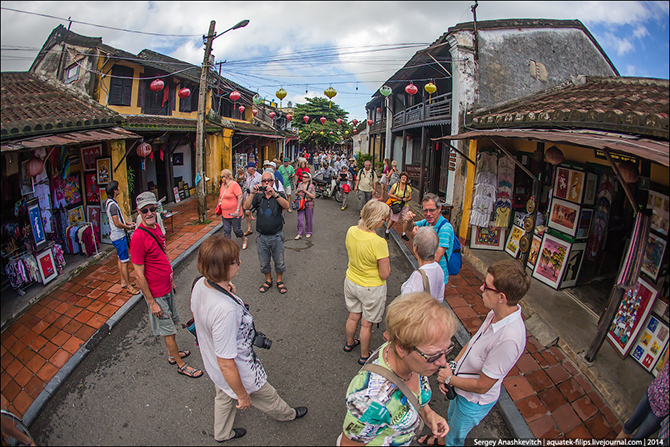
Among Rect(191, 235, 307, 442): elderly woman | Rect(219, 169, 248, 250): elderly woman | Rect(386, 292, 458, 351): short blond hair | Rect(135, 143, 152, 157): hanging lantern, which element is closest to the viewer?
Rect(386, 292, 458, 351): short blond hair

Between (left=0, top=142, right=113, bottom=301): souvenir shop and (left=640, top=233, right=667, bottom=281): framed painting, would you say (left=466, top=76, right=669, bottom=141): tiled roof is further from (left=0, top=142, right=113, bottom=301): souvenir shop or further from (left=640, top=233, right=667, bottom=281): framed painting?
(left=0, top=142, right=113, bottom=301): souvenir shop

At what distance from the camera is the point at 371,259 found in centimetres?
322

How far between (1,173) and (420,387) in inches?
247

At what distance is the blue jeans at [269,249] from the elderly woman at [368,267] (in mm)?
2001

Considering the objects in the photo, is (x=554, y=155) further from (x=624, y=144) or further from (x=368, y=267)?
(x=368, y=267)

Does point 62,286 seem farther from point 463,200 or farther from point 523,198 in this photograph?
point 523,198

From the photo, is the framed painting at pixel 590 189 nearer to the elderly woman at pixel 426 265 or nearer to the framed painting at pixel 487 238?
the framed painting at pixel 487 238

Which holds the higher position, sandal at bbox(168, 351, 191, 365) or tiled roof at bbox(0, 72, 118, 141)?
tiled roof at bbox(0, 72, 118, 141)

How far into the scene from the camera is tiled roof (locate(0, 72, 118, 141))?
4477mm

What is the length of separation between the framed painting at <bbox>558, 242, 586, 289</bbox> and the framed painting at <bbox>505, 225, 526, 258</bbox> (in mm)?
1204

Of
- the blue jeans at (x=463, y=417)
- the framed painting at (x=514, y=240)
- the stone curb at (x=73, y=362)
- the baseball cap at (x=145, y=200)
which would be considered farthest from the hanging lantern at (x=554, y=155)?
the stone curb at (x=73, y=362)

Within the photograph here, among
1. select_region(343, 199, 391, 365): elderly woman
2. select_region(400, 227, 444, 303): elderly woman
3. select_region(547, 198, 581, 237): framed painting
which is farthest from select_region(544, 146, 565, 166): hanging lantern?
select_region(343, 199, 391, 365): elderly woman

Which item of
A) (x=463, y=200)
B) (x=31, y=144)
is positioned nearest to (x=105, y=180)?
(x=31, y=144)

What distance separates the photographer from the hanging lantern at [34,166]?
507 centimetres
